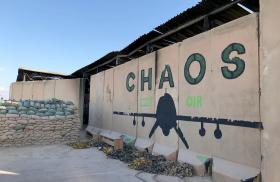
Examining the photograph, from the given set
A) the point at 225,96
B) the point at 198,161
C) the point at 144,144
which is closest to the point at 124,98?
the point at 144,144

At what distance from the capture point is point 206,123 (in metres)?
6.26

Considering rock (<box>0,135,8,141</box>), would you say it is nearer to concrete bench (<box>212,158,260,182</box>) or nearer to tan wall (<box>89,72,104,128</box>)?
tan wall (<box>89,72,104,128</box>)

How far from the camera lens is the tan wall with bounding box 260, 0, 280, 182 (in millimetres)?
4309

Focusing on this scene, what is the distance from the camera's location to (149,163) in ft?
23.3

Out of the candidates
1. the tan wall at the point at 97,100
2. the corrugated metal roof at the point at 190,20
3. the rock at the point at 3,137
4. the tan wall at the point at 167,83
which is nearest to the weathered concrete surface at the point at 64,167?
the rock at the point at 3,137

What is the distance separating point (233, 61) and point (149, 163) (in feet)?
10.8

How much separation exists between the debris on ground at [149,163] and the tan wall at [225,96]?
555 millimetres

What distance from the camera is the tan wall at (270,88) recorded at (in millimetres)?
4309

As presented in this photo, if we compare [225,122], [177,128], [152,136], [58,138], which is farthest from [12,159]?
[225,122]

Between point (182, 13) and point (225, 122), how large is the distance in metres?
3.04

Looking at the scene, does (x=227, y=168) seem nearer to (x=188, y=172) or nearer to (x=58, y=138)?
(x=188, y=172)

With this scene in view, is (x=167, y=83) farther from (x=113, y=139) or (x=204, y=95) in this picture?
(x=113, y=139)

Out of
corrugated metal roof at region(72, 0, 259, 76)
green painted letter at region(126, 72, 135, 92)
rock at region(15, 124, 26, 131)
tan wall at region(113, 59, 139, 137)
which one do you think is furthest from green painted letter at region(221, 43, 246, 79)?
rock at region(15, 124, 26, 131)

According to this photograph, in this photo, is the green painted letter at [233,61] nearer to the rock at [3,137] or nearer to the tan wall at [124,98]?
the tan wall at [124,98]
